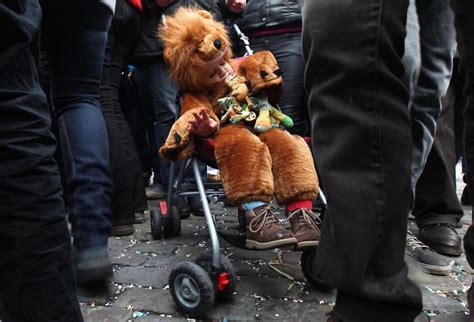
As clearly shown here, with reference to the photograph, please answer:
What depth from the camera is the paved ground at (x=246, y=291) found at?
4.66ft

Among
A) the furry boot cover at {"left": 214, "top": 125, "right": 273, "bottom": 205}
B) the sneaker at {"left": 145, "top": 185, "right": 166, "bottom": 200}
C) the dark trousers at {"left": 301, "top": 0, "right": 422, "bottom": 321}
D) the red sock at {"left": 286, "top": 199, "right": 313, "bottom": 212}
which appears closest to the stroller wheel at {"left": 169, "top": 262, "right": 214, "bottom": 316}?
the furry boot cover at {"left": 214, "top": 125, "right": 273, "bottom": 205}

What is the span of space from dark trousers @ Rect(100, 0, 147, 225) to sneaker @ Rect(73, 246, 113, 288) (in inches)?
53.0

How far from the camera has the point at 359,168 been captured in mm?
881

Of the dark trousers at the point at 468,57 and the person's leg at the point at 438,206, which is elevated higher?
the dark trousers at the point at 468,57

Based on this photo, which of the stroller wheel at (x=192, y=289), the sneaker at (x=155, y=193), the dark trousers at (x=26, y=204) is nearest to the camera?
the dark trousers at (x=26, y=204)

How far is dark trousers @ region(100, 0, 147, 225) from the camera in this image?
2.36 meters

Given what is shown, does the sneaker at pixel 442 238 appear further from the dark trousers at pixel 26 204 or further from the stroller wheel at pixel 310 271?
the dark trousers at pixel 26 204

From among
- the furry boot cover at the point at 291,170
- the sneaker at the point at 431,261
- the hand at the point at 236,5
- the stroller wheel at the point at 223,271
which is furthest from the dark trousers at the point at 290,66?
the stroller wheel at the point at 223,271

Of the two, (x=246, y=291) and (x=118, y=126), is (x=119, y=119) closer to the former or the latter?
(x=118, y=126)

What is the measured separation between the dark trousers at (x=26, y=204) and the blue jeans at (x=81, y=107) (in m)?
0.24

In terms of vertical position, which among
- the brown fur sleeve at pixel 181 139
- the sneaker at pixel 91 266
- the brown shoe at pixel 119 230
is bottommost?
the brown shoe at pixel 119 230

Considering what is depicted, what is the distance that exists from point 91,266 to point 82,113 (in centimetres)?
47

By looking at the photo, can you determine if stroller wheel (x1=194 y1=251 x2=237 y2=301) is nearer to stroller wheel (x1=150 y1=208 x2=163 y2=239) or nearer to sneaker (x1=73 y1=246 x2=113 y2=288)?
sneaker (x1=73 y1=246 x2=113 y2=288)

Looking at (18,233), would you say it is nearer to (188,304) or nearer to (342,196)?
(342,196)
